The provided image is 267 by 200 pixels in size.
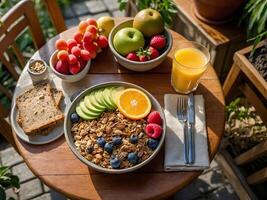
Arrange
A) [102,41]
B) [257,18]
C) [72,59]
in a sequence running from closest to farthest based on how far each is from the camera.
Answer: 1. [72,59]
2. [102,41]
3. [257,18]

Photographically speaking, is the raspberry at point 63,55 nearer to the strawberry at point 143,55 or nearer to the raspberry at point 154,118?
the strawberry at point 143,55

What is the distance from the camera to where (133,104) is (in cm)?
128

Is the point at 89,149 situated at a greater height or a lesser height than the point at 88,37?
lesser

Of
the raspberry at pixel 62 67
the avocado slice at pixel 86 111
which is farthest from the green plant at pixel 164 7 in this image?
the avocado slice at pixel 86 111

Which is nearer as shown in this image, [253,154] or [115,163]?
[115,163]

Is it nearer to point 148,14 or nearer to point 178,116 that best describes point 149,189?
point 178,116

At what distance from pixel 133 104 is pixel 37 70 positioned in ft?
1.58

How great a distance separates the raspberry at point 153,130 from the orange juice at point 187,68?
0.28 metres

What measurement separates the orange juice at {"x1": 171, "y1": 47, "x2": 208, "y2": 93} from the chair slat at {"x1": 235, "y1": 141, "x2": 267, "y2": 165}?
533 millimetres

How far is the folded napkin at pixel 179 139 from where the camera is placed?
1219mm

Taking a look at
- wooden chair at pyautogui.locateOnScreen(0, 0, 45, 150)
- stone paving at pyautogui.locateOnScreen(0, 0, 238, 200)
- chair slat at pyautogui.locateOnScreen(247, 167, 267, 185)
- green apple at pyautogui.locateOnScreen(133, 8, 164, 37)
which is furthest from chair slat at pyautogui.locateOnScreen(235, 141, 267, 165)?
wooden chair at pyautogui.locateOnScreen(0, 0, 45, 150)

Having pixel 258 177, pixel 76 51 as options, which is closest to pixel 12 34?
pixel 76 51

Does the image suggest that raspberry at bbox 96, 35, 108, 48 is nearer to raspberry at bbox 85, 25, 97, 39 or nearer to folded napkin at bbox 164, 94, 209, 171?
raspberry at bbox 85, 25, 97, 39

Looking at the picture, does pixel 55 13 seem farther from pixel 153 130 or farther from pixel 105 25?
pixel 153 130
